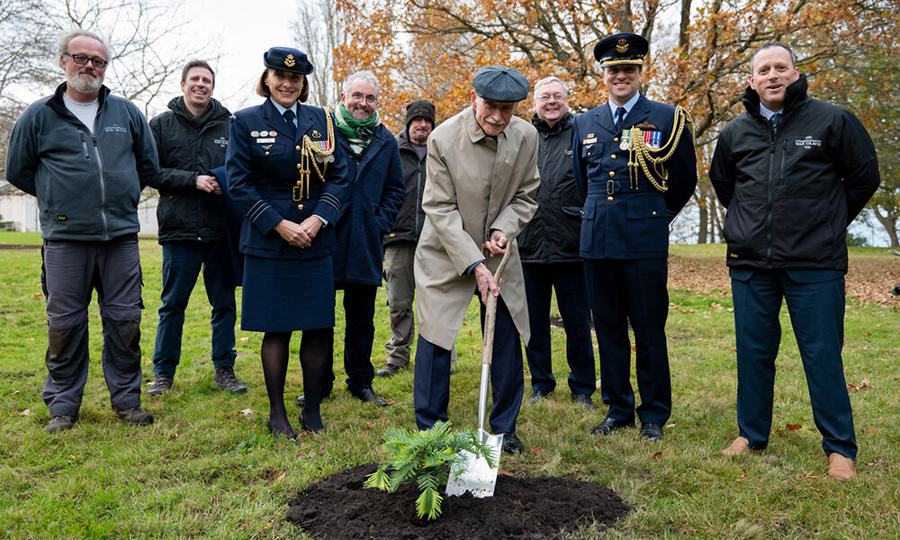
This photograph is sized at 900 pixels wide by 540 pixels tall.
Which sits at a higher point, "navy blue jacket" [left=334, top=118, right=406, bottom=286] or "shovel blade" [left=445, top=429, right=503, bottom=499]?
"navy blue jacket" [left=334, top=118, right=406, bottom=286]

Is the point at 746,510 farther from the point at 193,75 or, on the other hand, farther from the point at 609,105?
the point at 193,75

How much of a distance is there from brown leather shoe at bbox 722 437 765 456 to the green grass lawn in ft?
0.23

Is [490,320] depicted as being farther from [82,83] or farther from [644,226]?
[82,83]

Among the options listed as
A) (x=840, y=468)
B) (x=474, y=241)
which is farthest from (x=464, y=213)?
(x=840, y=468)

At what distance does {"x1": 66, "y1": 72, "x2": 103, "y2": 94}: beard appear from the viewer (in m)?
4.18

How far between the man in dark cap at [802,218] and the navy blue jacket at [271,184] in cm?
245

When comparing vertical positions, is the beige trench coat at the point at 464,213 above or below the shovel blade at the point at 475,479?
above

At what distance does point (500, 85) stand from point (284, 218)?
154 centimetres

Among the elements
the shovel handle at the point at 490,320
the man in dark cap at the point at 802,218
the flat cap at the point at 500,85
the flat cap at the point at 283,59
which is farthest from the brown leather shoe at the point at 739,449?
the flat cap at the point at 283,59

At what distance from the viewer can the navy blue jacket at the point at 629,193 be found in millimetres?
3965

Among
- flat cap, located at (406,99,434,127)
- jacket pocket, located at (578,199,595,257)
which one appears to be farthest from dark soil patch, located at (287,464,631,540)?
flat cap, located at (406,99,434,127)

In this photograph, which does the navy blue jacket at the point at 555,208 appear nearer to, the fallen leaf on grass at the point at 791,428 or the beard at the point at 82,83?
the fallen leaf on grass at the point at 791,428

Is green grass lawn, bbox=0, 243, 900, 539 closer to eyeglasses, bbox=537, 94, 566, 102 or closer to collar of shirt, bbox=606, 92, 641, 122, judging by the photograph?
collar of shirt, bbox=606, 92, 641, 122

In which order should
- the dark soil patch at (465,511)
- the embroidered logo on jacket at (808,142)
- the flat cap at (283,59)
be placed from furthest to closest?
1. the flat cap at (283,59)
2. the embroidered logo on jacket at (808,142)
3. the dark soil patch at (465,511)
